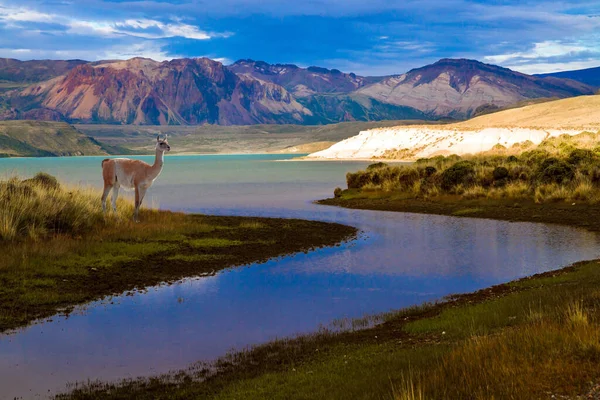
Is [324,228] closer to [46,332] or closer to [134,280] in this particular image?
[134,280]

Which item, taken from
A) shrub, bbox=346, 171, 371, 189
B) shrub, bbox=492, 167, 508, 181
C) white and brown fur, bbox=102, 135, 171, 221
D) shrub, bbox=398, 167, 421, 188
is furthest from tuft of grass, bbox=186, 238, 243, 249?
shrub, bbox=346, 171, 371, 189

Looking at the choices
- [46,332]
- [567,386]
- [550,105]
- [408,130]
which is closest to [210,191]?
[46,332]

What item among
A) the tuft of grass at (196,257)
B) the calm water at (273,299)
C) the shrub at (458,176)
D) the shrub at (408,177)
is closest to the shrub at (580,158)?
the shrub at (458,176)

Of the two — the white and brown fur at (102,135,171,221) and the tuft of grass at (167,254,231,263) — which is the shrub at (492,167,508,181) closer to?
the white and brown fur at (102,135,171,221)

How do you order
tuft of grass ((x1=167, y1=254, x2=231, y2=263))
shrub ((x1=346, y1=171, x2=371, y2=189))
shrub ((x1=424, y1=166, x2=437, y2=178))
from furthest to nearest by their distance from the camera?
shrub ((x1=346, y1=171, x2=371, y2=189))
shrub ((x1=424, y1=166, x2=437, y2=178))
tuft of grass ((x1=167, y1=254, x2=231, y2=263))

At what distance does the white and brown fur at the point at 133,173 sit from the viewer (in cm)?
2125

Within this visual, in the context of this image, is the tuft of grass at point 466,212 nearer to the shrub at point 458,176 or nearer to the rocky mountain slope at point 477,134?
the shrub at point 458,176

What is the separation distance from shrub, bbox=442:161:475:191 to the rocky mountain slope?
40.6m

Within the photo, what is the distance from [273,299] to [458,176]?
25087 millimetres

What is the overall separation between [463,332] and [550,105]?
139 metres

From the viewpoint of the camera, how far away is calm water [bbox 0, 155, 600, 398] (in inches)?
364

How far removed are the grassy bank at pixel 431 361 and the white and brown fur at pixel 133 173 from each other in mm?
12144

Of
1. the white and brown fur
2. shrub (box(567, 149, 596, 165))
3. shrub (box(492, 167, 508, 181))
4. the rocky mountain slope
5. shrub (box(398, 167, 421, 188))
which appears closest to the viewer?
the white and brown fur

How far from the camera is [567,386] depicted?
5.26 metres
